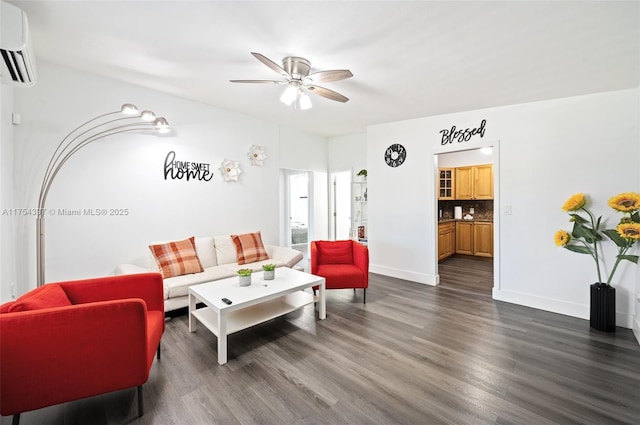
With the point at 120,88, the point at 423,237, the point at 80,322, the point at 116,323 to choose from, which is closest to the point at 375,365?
the point at 116,323

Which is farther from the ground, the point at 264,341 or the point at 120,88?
the point at 120,88

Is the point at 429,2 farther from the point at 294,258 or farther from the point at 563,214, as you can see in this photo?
the point at 294,258

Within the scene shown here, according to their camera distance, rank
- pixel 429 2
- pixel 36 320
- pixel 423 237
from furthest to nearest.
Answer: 1. pixel 423 237
2. pixel 429 2
3. pixel 36 320

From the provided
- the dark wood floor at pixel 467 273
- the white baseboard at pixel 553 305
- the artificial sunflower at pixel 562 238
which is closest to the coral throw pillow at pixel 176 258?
the dark wood floor at pixel 467 273

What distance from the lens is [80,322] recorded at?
1.49 m

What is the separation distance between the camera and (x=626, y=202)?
8.80 ft

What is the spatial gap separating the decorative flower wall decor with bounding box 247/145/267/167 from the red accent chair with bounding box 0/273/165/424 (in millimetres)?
3212

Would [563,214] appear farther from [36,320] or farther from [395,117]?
[36,320]

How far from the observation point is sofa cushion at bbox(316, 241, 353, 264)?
12.6 feet

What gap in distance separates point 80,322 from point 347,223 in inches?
210

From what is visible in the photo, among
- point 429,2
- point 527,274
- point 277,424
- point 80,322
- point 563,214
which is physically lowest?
point 277,424

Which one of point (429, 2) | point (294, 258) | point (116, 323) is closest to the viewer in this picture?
point (116, 323)

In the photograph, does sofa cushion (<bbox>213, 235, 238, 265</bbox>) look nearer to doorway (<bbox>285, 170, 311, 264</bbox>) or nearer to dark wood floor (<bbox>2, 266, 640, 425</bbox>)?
dark wood floor (<bbox>2, 266, 640, 425</bbox>)

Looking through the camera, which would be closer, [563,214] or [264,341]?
[264,341]
